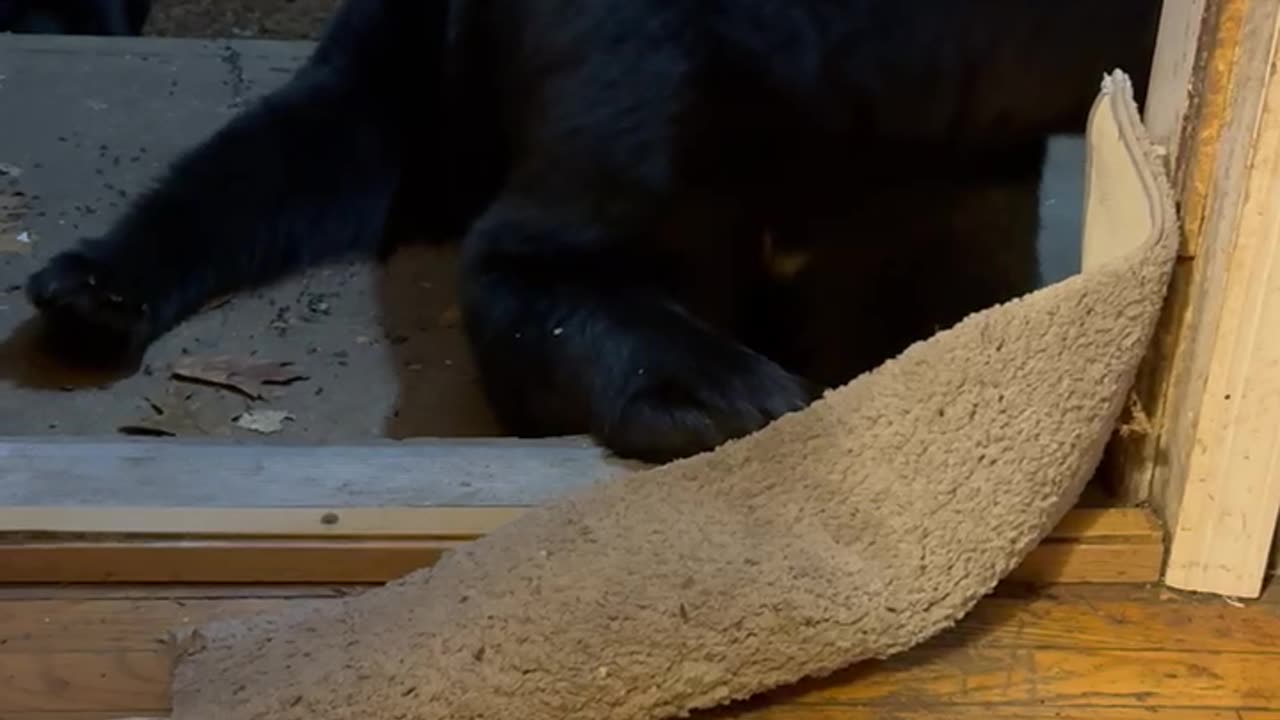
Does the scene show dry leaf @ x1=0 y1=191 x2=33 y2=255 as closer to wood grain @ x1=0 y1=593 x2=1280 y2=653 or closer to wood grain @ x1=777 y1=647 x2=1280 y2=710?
wood grain @ x1=0 y1=593 x2=1280 y2=653

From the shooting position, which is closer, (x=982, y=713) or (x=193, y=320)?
(x=982, y=713)

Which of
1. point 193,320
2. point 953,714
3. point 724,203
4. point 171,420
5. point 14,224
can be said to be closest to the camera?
point 953,714

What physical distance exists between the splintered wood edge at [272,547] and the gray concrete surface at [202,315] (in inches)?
11.9

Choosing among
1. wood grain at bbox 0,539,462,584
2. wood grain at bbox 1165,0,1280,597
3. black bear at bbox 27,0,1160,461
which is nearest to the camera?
wood grain at bbox 1165,0,1280,597

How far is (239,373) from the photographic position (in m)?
1.52

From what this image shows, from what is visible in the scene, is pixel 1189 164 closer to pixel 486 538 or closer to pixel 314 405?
pixel 486 538

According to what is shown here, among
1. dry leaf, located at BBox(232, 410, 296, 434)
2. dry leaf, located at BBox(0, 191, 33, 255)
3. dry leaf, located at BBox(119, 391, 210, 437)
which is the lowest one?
dry leaf, located at BBox(232, 410, 296, 434)

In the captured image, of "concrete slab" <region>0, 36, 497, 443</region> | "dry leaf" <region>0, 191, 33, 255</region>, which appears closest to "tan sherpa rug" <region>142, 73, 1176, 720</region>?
"concrete slab" <region>0, 36, 497, 443</region>

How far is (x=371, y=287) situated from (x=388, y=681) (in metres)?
0.89

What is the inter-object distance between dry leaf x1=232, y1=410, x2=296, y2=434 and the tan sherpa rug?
454mm

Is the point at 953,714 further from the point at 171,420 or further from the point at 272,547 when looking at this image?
the point at 171,420

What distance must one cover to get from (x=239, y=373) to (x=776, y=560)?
754 mm

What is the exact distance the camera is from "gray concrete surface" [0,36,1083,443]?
1.45 meters

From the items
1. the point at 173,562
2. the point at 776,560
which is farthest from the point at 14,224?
the point at 776,560
